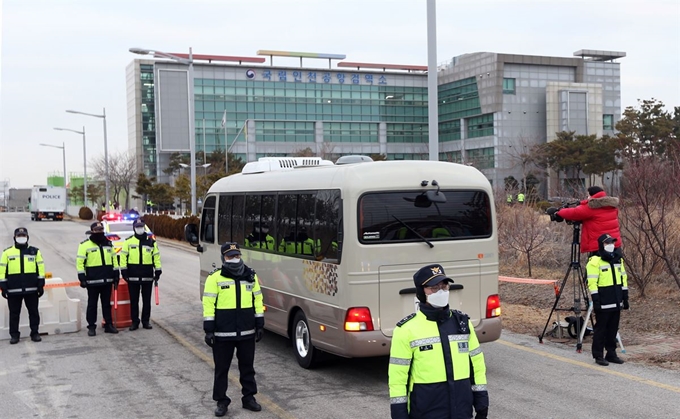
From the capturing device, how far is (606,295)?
360 inches

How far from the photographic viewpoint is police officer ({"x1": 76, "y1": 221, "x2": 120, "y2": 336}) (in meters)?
11.9

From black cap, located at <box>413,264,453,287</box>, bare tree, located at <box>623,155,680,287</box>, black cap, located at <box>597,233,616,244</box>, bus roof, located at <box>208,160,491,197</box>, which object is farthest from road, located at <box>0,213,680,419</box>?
bare tree, located at <box>623,155,680,287</box>

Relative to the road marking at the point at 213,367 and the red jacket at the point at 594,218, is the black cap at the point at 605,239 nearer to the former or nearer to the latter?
the red jacket at the point at 594,218

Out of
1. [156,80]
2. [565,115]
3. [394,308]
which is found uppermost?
[156,80]

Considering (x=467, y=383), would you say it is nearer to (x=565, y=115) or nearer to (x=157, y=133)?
(x=565, y=115)

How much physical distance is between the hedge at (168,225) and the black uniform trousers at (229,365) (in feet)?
86.6

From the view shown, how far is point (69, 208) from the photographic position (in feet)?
308

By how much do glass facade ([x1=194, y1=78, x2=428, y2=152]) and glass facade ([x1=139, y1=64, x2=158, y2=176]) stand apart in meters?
18.4

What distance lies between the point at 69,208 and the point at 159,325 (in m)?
87.5

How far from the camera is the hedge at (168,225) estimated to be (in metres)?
36.7

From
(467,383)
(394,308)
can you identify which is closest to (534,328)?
(394,308)

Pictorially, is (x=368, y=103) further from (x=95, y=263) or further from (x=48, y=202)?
(x=95, y=263)

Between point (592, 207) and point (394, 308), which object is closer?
point (394, 308)

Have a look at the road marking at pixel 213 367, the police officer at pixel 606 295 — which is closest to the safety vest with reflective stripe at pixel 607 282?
the police officer at pixel 606 295
